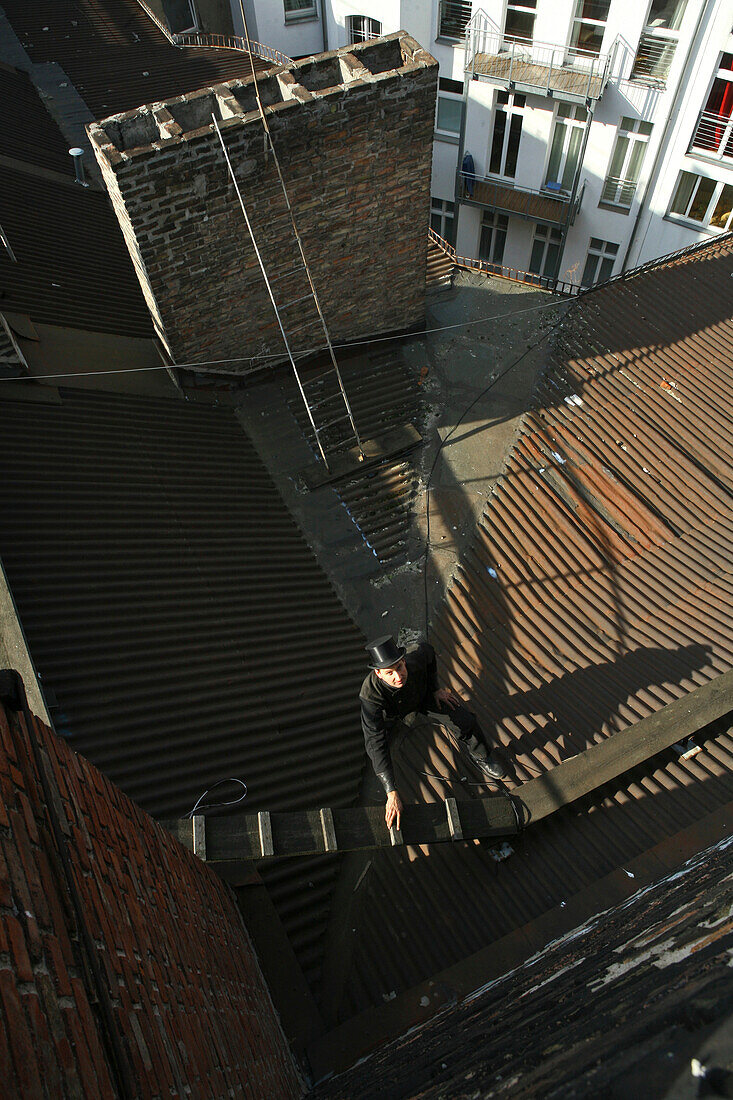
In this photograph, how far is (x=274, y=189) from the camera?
301 inches

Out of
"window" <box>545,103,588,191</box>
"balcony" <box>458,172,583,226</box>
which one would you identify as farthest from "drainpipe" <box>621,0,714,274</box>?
"window" <box>545,103,588,191</box>

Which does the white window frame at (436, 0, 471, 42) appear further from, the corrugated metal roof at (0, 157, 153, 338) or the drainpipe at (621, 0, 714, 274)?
the corrugated metal roof at (0, 157, 153, 338)

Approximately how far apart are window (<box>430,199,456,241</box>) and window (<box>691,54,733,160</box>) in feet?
25.0

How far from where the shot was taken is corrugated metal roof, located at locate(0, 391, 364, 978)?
217 inches

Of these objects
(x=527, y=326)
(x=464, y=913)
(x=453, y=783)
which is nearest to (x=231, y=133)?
(x=527, y=326)

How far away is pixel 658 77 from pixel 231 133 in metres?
14.3

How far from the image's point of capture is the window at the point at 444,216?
2250 cm

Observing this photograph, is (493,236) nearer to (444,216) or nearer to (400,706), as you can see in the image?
(444,216)

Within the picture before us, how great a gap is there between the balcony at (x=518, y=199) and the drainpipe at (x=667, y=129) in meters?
1.67

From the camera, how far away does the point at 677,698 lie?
5.85 metres

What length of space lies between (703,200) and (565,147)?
3940 millimetres

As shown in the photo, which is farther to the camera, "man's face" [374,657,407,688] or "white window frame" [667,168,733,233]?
"white window frame" [667,168,733,233]

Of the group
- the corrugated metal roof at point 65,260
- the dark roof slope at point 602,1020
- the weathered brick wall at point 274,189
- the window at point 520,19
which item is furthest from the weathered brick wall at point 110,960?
the window at point 520,19

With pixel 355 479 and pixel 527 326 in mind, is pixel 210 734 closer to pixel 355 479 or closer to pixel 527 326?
pixel 355 479
